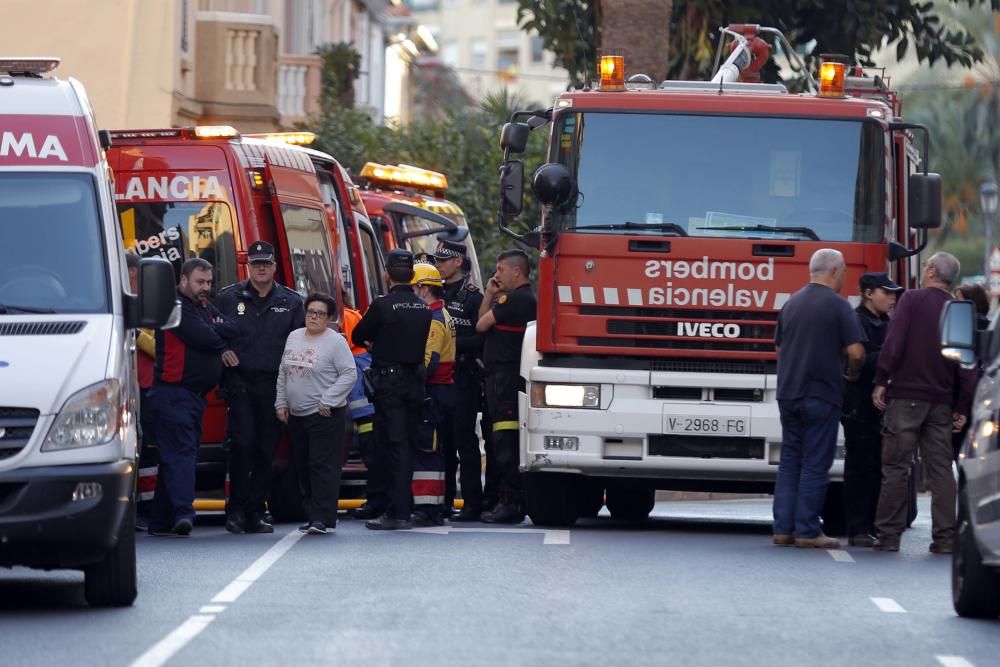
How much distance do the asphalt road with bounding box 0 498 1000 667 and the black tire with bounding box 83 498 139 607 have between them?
0.09 metres

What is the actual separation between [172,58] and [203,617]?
16581 mm

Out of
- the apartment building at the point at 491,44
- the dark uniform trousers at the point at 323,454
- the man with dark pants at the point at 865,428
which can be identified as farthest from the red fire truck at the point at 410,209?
the apartment building at the point at 491,44

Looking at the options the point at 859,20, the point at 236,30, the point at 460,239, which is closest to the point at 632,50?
the point at 460,239

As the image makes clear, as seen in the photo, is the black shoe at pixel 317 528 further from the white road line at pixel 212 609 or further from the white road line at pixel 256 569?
the white road line at pixel 212 609

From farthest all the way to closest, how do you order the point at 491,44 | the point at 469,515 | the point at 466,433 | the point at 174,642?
1. the point at 491,44
2. the point at 469,515
3. the point at 466,433
4. the point at 174,642

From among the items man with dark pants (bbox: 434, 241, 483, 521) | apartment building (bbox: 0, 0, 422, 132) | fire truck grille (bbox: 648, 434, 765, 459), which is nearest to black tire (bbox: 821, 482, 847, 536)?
fire truck grille (bbox: 648, 434, 765, 459)

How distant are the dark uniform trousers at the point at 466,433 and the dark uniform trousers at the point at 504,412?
0.75ft

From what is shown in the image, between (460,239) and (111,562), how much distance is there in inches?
453

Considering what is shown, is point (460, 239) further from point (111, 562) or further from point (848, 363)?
point (111, 562)

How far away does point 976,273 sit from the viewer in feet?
265

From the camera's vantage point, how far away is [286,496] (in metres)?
15.4

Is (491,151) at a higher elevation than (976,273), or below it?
higher

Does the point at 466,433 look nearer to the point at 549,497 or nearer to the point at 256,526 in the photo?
the point at 549,497

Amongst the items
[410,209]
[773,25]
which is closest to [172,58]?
[410,209]
